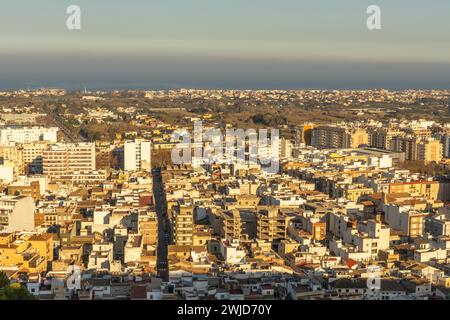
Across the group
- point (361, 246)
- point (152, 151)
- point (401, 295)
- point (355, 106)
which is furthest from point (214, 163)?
point (355, 106)

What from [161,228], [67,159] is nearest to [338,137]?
[67,159]

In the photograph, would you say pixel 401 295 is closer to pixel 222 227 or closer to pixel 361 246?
pixel 361 246

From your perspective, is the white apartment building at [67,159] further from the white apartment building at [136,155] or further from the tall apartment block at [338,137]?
the tall apartment block at [338,137]

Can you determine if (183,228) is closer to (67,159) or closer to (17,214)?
(17,214)

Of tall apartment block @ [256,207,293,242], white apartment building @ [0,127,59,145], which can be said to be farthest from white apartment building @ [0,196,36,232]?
white apartment building @ [0,127,59,145]

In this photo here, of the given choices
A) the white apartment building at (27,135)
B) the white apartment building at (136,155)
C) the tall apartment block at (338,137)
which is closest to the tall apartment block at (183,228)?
the white apartment building at (136,155)
